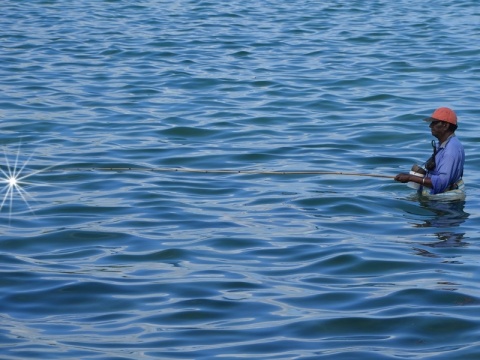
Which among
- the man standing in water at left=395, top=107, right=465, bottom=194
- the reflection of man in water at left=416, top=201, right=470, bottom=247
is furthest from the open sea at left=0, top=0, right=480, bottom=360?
the man standing in water at left=395, top=107, right=465, bottom=194

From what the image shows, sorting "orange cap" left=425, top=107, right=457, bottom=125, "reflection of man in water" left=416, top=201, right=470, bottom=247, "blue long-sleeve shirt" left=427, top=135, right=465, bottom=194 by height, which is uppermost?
"orange cap" left=425, top=107, right=457, bottom=125

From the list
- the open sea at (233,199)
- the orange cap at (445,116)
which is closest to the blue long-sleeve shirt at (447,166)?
the orange cap at (445,116)

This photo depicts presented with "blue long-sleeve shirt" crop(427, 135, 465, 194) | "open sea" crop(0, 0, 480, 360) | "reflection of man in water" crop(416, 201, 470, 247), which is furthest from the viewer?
"blue long-sleeve shirt" crop(427, 135, 465, 194)

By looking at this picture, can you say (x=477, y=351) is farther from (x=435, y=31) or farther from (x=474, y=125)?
(x=435, y=31)

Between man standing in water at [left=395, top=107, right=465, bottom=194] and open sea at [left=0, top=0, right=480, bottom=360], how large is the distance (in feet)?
0.98

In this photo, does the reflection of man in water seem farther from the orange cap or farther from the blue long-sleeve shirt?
the orange cap

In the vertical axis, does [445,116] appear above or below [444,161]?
above

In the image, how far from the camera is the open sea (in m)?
8.06

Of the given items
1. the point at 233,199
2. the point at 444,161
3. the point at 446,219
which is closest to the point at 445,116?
the point at 444,161

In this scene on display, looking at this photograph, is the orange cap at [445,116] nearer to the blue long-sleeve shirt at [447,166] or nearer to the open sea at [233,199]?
the blue long-sleeve shirt at [447,166]

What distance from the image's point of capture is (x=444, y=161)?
11.0 metres

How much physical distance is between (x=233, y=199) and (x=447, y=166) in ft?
7.53

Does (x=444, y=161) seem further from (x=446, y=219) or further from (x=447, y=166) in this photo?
(x=446, y=219)

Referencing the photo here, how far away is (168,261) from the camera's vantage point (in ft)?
31.6
